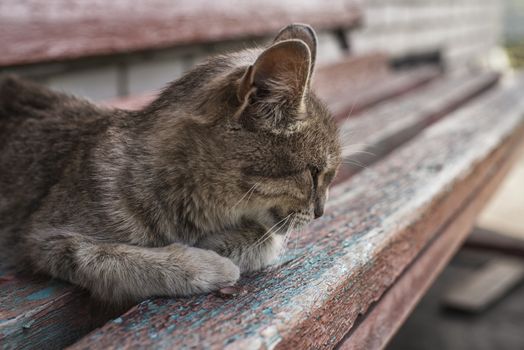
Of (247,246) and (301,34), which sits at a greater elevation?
(301,34)

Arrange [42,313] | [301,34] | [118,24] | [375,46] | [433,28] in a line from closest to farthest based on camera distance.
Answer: [42,313], [301,34], [118,24], [375,46], [433,28]

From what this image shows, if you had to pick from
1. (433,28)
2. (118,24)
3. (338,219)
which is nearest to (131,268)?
(338,219)

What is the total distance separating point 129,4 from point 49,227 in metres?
1.61

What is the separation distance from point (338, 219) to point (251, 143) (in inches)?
15.2

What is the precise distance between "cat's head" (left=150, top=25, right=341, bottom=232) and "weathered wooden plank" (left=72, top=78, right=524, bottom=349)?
0.44 ft

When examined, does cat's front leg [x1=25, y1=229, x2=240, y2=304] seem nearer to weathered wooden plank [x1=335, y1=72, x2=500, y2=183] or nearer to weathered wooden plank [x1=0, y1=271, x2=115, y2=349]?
weathered wooden plank [x1=0, y1=271, x2=115, y2=349]

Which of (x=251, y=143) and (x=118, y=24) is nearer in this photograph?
(x=251, y=143)

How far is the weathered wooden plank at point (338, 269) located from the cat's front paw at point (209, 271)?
0.11ft

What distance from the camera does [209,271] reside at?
1.27 meters

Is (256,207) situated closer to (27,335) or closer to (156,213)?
(156,213)

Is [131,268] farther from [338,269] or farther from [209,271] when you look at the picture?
[338,269]

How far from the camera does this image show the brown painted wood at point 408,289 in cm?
138

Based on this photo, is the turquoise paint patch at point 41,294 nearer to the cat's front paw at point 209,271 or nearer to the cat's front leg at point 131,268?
the cat's front leg at point 131,268

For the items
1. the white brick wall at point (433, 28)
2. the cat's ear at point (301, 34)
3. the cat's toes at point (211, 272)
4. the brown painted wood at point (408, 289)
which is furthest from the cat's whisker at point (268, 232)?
the white brick wall at point (433, 28)
